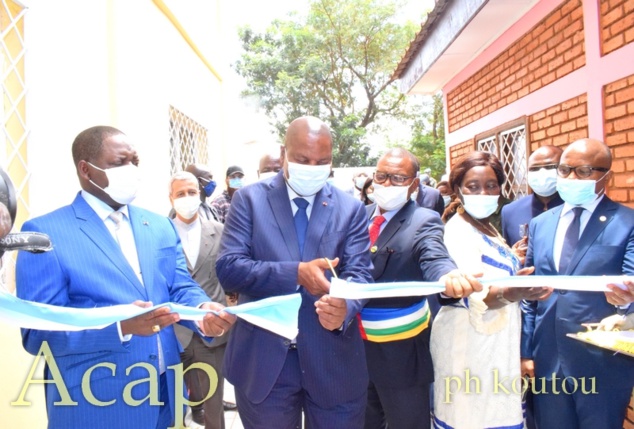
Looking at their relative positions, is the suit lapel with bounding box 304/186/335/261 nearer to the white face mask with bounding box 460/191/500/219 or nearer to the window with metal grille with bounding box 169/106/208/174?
the white face mask with bounding box 460/191/500/219

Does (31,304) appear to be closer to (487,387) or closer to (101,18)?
(487,387)

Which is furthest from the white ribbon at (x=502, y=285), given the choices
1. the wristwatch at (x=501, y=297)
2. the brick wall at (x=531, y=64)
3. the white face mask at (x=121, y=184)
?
the brick wall at (x=531, y=64)

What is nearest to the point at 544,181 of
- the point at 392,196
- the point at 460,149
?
the point at 392,196

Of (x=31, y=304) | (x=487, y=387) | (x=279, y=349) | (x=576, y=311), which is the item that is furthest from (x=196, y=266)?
(x=576, y=311)

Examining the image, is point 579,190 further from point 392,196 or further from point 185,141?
point 185,141

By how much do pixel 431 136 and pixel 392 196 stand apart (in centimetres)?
1976

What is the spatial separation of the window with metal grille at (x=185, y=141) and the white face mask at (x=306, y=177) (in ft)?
13.9

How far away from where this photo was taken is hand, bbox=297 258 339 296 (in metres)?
2.01

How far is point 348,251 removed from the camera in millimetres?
2283

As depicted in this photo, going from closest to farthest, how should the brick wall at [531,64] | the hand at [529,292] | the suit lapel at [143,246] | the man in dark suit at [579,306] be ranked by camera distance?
the suit lapel at [143,246]
the hand at [529,292]
the man in dark suit at [579,306]
the brick wall at [531,64]

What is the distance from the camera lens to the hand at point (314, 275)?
2.01 meters

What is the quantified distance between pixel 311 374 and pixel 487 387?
100 cm

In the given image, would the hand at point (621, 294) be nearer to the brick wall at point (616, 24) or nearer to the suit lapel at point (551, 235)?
the suit lapel at point (551, 235)

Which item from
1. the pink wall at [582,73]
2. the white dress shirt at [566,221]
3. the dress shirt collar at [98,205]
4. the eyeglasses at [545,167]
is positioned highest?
the pink wall at [582,73]
